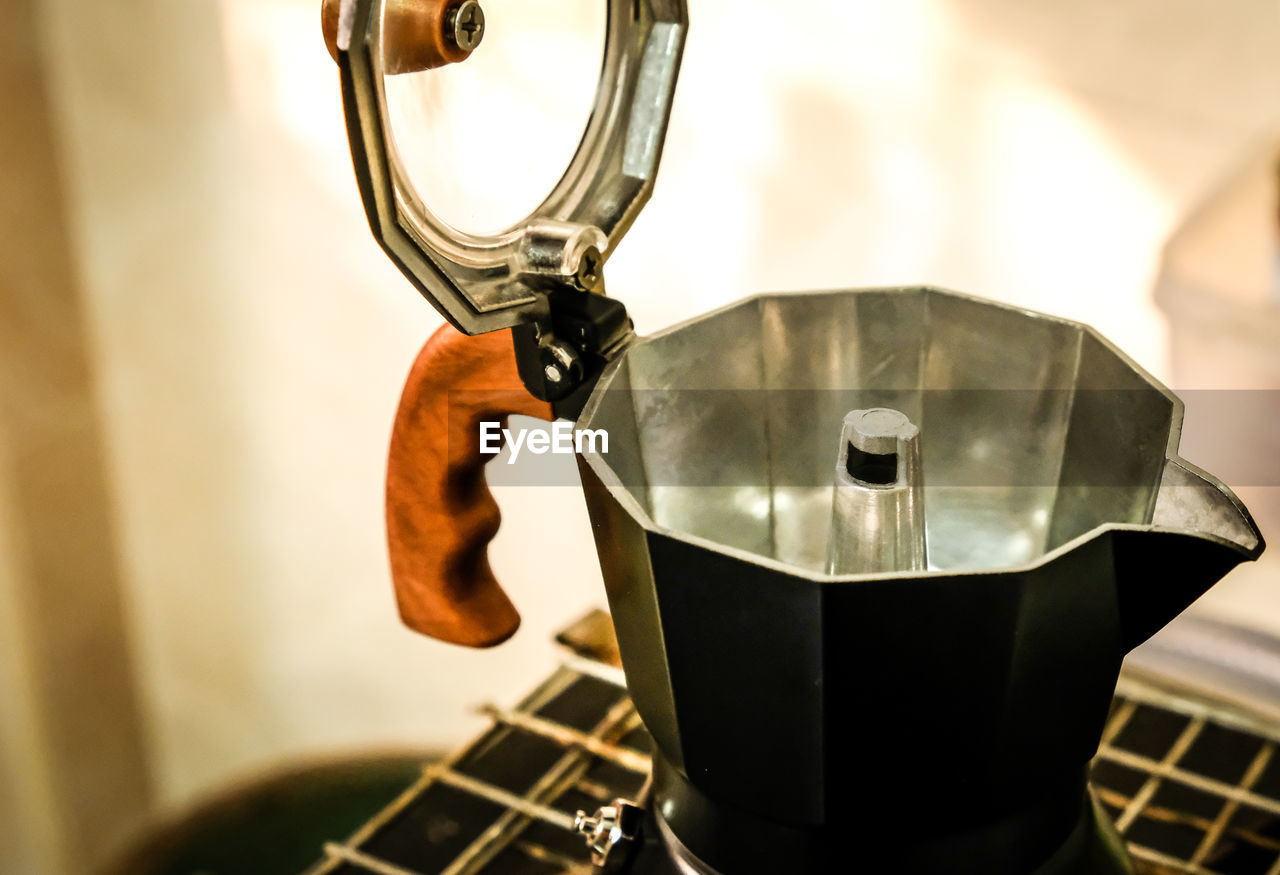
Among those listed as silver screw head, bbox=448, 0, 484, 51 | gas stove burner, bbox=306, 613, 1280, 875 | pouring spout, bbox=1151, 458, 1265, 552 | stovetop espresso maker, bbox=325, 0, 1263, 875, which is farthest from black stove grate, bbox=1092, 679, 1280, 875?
silver screw head, bbox=448, 0, 484, 51

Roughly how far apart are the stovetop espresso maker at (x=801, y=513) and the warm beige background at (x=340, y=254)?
2.1 inches

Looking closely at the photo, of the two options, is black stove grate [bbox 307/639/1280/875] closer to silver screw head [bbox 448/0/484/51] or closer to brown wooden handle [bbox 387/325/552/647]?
brown wooden handle [bbox 387/325/552/647]

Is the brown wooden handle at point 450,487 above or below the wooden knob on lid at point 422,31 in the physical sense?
below

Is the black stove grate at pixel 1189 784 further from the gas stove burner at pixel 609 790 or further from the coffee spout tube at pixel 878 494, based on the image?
the coffee spout tube at pixel 878 494

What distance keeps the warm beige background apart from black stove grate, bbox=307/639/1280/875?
158 millimetres

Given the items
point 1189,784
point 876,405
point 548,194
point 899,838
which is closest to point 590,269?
point 548,194

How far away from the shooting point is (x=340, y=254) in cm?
107

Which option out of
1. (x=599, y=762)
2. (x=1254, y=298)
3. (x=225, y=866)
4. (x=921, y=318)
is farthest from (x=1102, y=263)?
(x=225, y=866)

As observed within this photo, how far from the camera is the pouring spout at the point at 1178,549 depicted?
394 millimetres

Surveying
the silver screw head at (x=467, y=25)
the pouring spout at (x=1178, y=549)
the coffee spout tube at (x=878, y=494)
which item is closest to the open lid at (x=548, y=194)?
the silver screw head at (x=467, y=25)

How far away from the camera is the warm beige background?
757mm

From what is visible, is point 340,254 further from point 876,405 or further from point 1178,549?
point 1178,549

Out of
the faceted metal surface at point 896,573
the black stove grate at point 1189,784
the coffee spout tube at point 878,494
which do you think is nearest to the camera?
the faceted metal surface at point 896,573

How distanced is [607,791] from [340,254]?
60 cm
